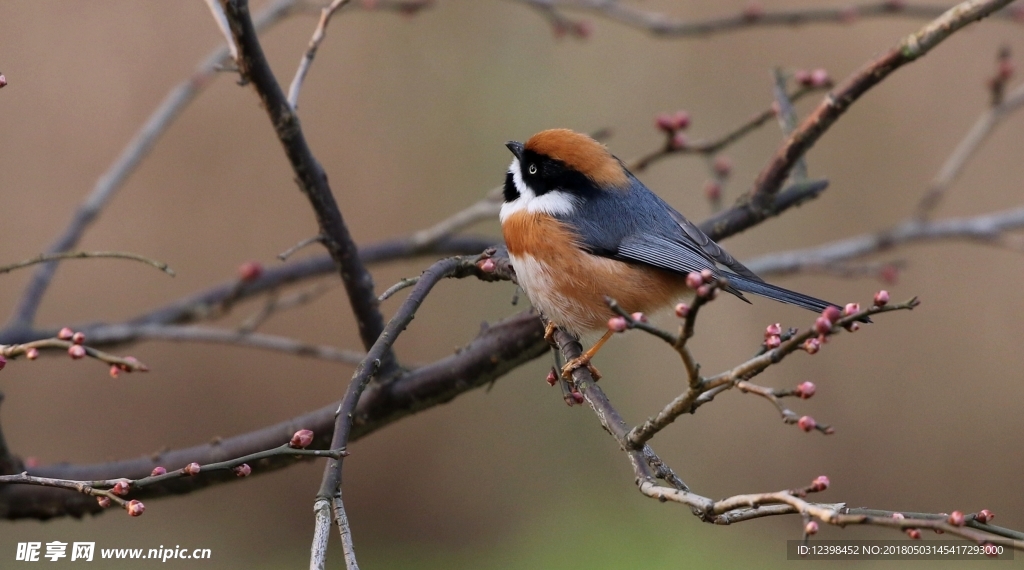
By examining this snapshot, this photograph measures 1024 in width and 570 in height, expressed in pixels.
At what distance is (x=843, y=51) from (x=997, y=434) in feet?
8.98

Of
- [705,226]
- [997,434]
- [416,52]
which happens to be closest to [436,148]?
[416,52]

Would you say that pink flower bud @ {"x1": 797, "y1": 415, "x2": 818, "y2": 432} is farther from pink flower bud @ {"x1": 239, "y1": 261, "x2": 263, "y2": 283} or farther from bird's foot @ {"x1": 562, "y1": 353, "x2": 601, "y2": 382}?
pink flower bud @ {"x1": 239, "y1": 261, "x2": 263, "y2": 283}

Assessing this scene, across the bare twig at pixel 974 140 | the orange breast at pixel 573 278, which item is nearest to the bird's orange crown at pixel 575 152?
the orange breast at pixel 573 278

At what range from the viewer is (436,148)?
6.05 metres

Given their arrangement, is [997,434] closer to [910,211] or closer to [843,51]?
[910,211]

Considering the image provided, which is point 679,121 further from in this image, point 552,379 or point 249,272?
point 249,272

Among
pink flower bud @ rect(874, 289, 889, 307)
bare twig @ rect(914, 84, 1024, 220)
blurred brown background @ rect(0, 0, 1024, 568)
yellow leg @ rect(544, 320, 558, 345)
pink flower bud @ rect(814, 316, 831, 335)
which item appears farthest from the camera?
blurred brown background @ rect(0, 0, 1024, 568)

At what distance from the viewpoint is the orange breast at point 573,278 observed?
304cm

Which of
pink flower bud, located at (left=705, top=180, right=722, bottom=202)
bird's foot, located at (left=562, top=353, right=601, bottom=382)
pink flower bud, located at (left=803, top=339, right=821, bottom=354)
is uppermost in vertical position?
pink flower bud, located at (left=705, top=180, right=722, bottom=202)

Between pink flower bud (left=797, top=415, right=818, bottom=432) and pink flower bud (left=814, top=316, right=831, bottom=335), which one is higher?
pink flower bud (left=814, top=316, right=831, bottom=335)

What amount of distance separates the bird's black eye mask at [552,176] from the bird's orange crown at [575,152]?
0.02m

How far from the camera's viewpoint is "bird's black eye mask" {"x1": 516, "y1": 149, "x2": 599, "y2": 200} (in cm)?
339

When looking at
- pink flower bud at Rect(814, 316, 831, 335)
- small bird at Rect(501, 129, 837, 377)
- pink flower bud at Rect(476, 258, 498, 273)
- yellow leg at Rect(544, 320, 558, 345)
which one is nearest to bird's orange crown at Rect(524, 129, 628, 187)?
small bird at Rect(501, 129, 837, 377)

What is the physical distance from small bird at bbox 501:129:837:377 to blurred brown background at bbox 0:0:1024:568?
2.43m
